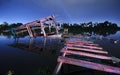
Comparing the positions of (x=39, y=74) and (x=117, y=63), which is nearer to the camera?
(x=39, y=74)

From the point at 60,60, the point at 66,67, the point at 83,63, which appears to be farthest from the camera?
the point at 66,67

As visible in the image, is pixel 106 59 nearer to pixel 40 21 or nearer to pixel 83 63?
pixel 83 63

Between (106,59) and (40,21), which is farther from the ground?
(40,21)

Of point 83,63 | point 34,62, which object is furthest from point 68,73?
point 34,62

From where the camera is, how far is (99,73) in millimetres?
9352

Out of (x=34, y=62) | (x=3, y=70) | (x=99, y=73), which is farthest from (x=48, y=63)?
(x=99, y=73)

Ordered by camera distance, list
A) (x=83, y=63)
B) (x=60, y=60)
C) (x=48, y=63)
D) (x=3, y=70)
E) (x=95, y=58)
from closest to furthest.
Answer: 1. (x=83, y=63)
2. (x=60, y=60)
3. (x=3, y=70)
4. (x=48, y=63)
5. (x=95, y=58)

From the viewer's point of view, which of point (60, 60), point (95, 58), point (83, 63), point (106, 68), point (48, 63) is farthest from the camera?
point (95, 58)

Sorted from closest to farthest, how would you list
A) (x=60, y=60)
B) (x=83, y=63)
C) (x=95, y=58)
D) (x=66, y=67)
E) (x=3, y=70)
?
(x=83, y=63) < (x=60, y=60) < (x=3, y=70) < (x=66, y=67) < (x=95, y=58)

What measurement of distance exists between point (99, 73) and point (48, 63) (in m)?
4.11

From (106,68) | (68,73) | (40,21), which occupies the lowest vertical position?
(68,73)

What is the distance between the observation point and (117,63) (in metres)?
11.0

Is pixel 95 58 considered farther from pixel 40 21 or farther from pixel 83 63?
pixel 40 21

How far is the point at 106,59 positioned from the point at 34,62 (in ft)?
19.6
